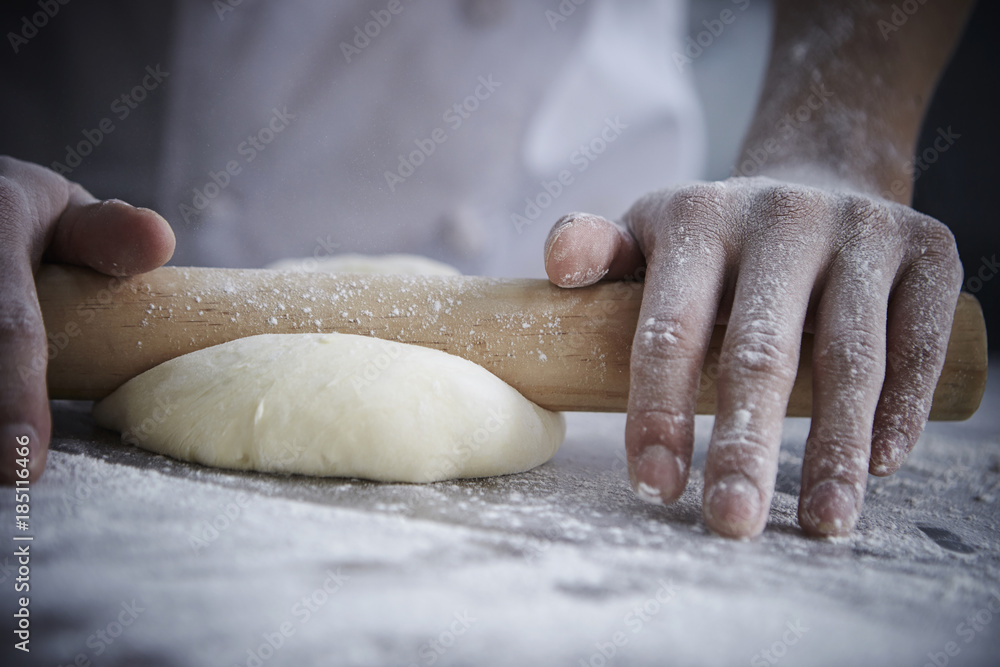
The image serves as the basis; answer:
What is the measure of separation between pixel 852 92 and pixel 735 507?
1431mm

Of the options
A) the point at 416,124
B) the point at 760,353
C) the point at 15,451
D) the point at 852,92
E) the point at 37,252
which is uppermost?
the point at 852,92

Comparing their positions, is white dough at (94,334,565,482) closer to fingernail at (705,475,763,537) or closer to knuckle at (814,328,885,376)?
fingernail at (705,475,763,537)

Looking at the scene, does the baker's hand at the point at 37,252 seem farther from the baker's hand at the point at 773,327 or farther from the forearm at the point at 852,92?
the forearm at the point at 852,92

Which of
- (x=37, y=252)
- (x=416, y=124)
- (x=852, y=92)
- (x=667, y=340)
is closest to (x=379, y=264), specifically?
(x=416, y=124)

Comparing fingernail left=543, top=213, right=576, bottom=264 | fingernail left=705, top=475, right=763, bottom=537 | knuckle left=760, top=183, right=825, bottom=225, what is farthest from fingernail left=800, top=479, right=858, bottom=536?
fingernail left=543, top=213, right=576, bottom=264

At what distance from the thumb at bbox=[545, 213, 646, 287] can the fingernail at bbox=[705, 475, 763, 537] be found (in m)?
0.45

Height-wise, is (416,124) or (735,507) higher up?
(416,124)

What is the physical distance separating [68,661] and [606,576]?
56 cm

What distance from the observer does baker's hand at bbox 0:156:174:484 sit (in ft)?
Result: 2.44

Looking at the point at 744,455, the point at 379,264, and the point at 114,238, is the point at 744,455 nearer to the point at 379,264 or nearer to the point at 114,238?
the point at 114,238

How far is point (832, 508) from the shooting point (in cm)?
79

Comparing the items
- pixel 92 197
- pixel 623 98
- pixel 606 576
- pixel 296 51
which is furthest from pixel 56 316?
pixel 623 98

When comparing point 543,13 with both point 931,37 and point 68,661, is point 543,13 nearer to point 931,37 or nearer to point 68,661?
point 931,37

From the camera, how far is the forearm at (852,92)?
4.76 feet
